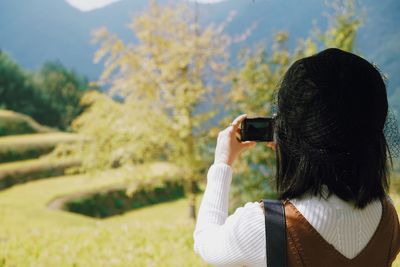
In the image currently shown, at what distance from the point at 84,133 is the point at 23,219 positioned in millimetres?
6720

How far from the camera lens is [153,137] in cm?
1251

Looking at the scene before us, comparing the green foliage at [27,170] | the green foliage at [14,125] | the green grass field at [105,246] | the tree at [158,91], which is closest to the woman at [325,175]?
the green grass field at [105,246]

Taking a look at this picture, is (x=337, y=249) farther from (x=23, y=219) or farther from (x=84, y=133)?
(x=23, y=219)

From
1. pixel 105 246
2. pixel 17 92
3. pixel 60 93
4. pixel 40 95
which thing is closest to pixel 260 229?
pixel 105 246

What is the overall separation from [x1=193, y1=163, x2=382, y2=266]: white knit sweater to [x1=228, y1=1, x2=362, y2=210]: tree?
1124 centimetres

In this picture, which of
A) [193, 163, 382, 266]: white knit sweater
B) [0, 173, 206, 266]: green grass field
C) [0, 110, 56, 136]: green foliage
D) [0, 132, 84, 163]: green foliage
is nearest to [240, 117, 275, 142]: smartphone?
[193, 163, 382, 266]: white knit sweater

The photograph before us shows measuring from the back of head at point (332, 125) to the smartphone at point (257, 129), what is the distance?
0.43ft

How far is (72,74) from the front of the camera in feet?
160

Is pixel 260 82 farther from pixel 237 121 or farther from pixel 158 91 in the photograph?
pixel 237 121

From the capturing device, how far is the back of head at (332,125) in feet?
4.16

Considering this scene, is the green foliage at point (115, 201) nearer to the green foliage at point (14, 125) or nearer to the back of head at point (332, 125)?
the green foliage at point (14, 125)

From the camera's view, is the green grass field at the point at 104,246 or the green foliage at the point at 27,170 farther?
the green foliage at the point at 27,170

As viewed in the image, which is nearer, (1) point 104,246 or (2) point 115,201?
(1) point 104,246

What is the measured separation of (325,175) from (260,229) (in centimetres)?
21
